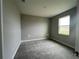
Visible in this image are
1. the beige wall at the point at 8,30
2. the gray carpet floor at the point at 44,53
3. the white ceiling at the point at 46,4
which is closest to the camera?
the beige wall at the point at 8,30

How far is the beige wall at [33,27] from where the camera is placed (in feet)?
15.8

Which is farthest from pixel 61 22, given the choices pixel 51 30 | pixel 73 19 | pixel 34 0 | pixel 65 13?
pixel 34 0

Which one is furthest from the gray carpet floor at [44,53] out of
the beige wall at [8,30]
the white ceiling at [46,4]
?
the white ceiling at [46,4]

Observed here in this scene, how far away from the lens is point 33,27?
5145mm

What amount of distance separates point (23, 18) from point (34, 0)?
8.53 ft

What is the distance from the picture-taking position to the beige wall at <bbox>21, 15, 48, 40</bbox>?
4824mm

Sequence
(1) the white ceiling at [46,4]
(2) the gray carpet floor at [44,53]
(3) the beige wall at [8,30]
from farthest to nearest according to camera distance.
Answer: (1) the white ceiling at [46,4] → (2) the gray carpet floor at [44,53] → (3) the beige wall at [8,30]

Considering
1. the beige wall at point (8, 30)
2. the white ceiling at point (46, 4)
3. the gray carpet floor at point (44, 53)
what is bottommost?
the gray carpet floor at point (44, 53)

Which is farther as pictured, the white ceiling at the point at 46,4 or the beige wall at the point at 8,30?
the white ceiling at the point at 46,4

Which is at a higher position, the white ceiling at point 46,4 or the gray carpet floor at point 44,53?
the white ceiling at point 46,4

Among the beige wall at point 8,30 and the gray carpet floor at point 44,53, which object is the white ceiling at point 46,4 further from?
the gray carpet floor at point 44,53

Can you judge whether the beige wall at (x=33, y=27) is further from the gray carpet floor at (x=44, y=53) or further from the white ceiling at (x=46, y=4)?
the gray carpet floor at (x=44, y=53)

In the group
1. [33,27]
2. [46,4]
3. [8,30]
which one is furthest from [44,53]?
[33,27]

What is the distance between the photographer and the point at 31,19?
199 inches
